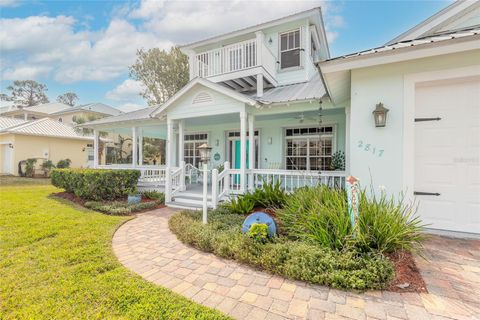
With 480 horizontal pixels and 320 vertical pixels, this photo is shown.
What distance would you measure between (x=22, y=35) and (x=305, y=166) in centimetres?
1240

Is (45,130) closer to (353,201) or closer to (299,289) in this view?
(299,289)

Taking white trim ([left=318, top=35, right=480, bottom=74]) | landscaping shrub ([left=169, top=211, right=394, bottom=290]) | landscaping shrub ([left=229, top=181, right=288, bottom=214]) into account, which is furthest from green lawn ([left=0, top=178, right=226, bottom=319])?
white trim ([left=318, top=35, right=480, bottom=74])

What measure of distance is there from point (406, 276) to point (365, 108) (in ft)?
10.9

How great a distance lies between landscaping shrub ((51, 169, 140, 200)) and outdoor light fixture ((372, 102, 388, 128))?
869cm

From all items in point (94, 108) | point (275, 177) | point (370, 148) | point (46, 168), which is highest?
point (94, 108)

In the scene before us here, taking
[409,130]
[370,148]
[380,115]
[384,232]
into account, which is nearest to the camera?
[384,232]

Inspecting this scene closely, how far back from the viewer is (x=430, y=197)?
4398 mm

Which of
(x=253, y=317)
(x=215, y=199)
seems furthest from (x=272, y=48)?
(x=253, y=317)

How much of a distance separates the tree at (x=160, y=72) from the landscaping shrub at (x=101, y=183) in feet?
47.8

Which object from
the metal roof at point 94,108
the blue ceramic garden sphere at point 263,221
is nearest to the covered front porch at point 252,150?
the blue ceramic garden sphere at point 263,221

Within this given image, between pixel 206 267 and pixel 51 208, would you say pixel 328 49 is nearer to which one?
pixel 206 267

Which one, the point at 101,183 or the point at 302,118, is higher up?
the point at 302,118

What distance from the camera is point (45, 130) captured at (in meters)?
18.9

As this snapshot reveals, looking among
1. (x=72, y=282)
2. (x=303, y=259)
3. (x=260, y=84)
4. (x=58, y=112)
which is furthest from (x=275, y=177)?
(x=58, y=112)
